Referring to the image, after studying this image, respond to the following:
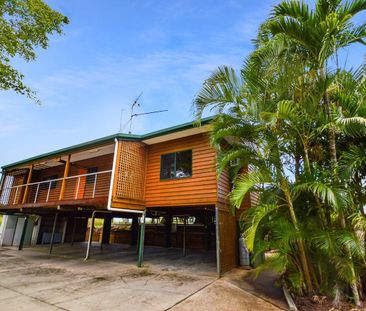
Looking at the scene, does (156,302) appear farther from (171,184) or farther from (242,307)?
(171,184)

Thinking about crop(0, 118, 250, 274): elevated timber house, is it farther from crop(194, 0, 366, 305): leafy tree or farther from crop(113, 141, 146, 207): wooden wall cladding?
crop(194, 0, 366, 305): leafy tree

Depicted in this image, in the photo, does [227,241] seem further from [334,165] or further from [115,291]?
[334,165]

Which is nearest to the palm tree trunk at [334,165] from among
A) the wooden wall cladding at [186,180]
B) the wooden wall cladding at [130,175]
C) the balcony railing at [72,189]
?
the wooden wall cladding at [186,180]

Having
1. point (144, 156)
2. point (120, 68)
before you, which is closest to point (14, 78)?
point (120, 68)

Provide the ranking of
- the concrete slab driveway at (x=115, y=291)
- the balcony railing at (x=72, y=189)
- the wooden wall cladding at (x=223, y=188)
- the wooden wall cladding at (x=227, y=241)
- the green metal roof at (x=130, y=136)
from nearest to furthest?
the concrete slab driveway at (x=115, y=291), the wooden wall cladding at (x=227, y=241), the wooden wall cladding at (x=223, y=188), the green metal roof at (x=130, y=136), the balcony railing at (x=72, y=189)

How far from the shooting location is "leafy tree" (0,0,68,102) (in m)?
8.27

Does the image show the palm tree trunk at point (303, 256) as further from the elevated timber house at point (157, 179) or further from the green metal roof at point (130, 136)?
the green metal roof at point (130, 136)

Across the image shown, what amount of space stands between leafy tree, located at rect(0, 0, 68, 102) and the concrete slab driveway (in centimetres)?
697

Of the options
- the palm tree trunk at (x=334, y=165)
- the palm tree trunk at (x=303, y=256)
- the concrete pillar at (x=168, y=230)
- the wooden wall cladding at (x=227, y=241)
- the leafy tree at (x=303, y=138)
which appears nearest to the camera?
the palm tree trunk at (x=334, y=165)

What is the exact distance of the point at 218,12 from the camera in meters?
8.59

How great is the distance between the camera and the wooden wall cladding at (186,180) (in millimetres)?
8250

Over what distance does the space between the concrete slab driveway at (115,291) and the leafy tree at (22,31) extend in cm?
697

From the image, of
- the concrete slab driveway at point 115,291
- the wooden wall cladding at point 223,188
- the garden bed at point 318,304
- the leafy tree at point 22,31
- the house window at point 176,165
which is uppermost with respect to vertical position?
the leafy tree at point 22,31

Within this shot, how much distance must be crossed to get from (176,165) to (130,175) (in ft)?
6.24
